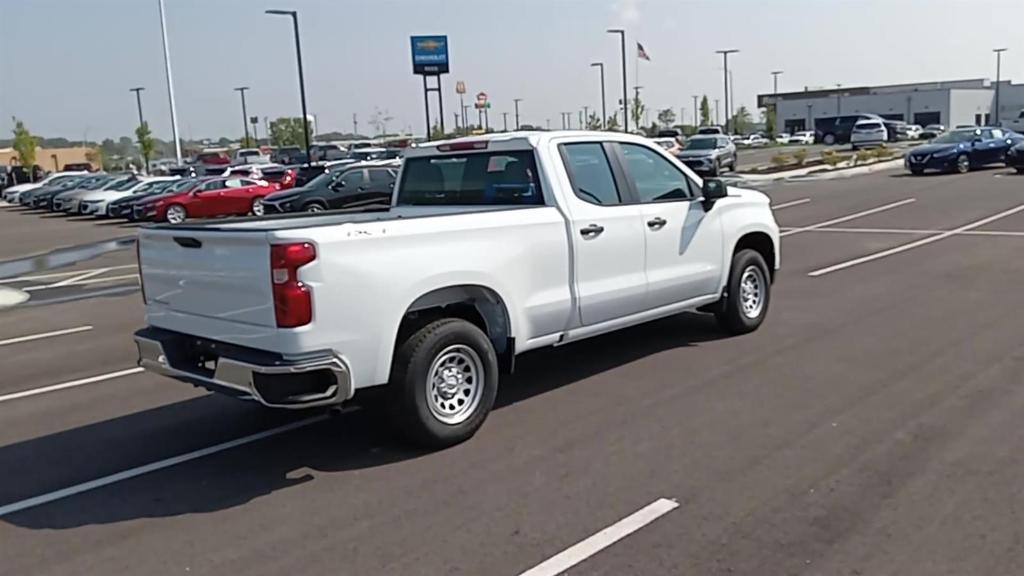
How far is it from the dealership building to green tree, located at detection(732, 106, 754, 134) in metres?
4.73

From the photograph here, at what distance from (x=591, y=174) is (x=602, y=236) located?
21.0 inches

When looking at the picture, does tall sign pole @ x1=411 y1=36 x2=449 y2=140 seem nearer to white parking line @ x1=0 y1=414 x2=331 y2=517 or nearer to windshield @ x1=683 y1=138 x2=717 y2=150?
windshield @ x1=683 y1=138 x2=717 y2=150

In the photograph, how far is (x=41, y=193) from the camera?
39.1 m

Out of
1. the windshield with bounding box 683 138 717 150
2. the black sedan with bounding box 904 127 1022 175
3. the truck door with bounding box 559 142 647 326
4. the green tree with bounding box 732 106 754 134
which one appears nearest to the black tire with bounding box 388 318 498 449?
the truck door with bounding box 559 142 647 326

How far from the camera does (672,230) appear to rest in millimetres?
7133

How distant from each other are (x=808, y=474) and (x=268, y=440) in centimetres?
347

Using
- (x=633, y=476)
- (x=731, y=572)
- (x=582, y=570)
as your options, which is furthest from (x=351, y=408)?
(x=731, y=572)

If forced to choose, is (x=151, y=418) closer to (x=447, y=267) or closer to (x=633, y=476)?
(x=447, y=267)

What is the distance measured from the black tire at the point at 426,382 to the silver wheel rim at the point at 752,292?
330 cm

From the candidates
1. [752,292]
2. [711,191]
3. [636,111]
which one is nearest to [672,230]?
[711,191]

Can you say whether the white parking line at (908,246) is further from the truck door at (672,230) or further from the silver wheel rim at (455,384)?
the silver wheel rim at (455,384)

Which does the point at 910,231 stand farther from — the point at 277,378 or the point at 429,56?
the point at 429,56

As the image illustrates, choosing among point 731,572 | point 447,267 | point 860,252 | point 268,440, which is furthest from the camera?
point 860,252

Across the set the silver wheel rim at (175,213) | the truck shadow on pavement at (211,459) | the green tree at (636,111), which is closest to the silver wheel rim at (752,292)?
the truck shadow on pavement at (211,459)
